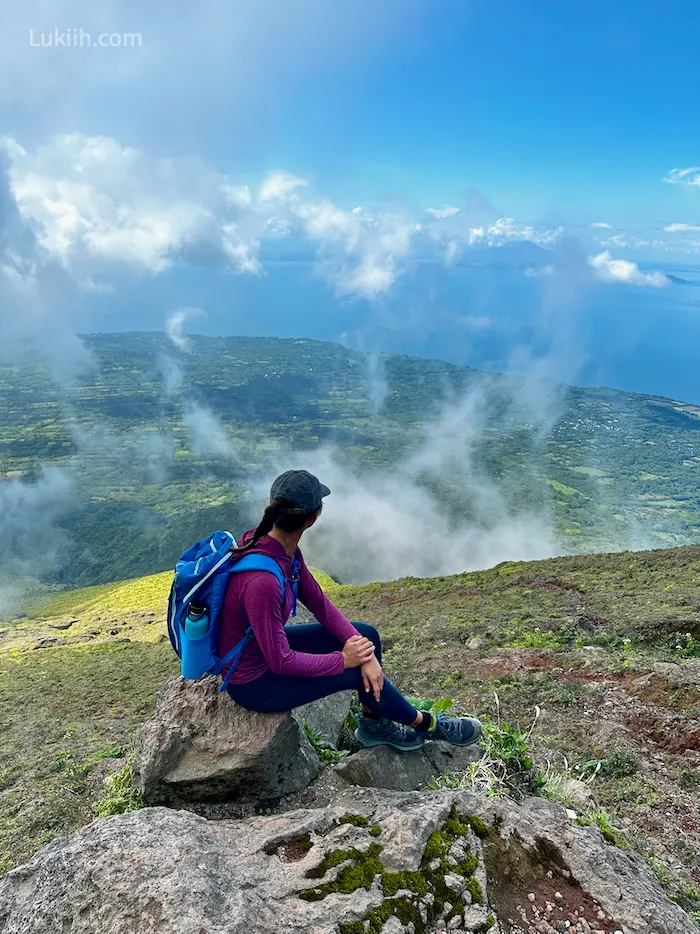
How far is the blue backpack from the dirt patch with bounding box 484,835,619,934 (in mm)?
2942

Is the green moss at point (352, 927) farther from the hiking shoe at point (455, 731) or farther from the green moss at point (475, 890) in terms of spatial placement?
the hiking shoe at point (455, 731)

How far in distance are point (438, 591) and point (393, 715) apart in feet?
154

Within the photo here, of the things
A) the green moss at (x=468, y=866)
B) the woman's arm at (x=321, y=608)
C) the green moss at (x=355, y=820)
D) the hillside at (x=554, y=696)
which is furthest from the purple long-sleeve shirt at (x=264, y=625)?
the hillside at (x=554, y=696)

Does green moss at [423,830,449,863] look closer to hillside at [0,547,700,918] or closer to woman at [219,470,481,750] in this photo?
woman at [219,470,481,750]

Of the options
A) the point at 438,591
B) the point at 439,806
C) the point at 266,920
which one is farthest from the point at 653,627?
the point at 438,591

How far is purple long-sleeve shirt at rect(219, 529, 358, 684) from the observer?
203 inches

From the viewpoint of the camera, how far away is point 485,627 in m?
25.6

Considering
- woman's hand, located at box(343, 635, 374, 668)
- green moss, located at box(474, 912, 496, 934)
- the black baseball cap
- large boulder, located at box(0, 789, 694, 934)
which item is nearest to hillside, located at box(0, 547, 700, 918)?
large boulder, located at box(0, 789, 694, 934)

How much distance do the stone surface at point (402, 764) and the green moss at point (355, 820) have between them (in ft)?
4.37

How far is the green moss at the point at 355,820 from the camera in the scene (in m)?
4.64

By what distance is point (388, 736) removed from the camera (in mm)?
6516

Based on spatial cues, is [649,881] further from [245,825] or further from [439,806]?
[245,825]

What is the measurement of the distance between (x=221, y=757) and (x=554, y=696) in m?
9.07

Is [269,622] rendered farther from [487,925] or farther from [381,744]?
[487,925]
